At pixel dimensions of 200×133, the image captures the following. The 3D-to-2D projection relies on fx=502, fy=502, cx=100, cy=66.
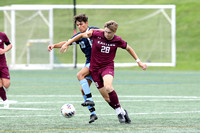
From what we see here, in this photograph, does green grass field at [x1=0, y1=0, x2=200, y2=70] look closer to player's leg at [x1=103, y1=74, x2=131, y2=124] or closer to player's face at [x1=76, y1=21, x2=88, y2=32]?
player's face at [x1=76, y1=21, x2=88, y2=32]

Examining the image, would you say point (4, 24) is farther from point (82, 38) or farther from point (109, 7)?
point (82, 38)

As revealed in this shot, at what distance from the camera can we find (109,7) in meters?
27.8

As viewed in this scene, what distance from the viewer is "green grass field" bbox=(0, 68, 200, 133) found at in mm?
7861

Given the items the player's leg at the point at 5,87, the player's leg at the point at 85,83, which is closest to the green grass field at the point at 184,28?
the player's leg at the point at 5,87

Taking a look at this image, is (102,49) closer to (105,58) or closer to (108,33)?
(105,58)

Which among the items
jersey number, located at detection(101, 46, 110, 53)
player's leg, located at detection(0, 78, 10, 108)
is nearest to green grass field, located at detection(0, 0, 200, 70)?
player's leg, located at detection(0, 78, 10, 108)

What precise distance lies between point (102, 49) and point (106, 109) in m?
2.26

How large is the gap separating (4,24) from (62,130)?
815 inches

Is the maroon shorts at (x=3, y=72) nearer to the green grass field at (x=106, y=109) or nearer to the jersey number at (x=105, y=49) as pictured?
the green grass field at (x=106, y=109)

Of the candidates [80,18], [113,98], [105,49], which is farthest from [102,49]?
[113,98]

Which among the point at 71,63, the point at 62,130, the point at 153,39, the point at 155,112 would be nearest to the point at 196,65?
the point at 153,39

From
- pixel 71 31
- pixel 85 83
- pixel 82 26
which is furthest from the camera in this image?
pixel 71 31

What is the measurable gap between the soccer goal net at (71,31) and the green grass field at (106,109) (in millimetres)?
9519

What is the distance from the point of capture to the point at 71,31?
2798 centimetres
